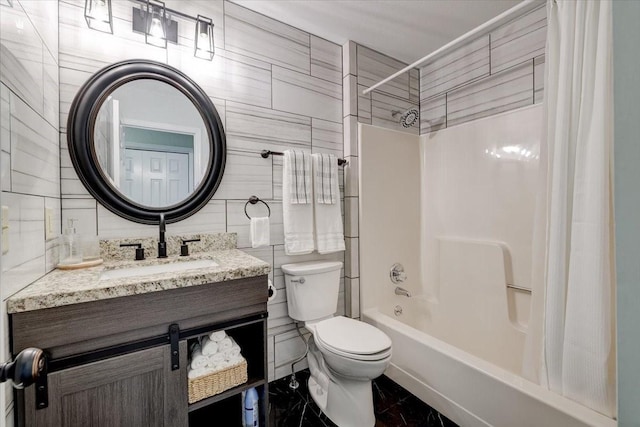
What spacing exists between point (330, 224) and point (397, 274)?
749mm

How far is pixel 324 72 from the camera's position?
2100 mm

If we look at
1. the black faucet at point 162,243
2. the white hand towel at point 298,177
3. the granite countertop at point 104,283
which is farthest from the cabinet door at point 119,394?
the white hand towel at point 298,177

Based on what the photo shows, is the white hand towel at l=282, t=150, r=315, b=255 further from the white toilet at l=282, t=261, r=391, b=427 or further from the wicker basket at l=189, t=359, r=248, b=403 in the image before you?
the wicker basket at l=189, t=359, r=248, b=403

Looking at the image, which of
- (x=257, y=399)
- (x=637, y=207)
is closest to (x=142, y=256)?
(x=257, y=399)

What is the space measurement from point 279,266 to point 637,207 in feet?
5.68

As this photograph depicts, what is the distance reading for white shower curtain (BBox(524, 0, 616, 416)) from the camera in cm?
106

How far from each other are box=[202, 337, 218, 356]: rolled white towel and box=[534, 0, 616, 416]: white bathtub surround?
1.43 metres

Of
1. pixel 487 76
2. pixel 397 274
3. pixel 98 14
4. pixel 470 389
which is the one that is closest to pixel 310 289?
pixel 397 274

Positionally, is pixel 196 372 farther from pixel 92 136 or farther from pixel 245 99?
pixel 245 99

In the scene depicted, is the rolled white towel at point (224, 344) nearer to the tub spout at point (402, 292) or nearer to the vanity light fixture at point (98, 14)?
the tub spout at point (402, 292)

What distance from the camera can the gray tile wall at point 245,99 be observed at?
136cm

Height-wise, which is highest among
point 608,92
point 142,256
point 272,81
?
point 272,81

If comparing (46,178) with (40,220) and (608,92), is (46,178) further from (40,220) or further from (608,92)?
(608,92)

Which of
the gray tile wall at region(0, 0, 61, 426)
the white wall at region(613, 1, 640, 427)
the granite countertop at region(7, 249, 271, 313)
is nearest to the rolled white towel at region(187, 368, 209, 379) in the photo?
the granite countertop at region(7, 249, 271, 313)
